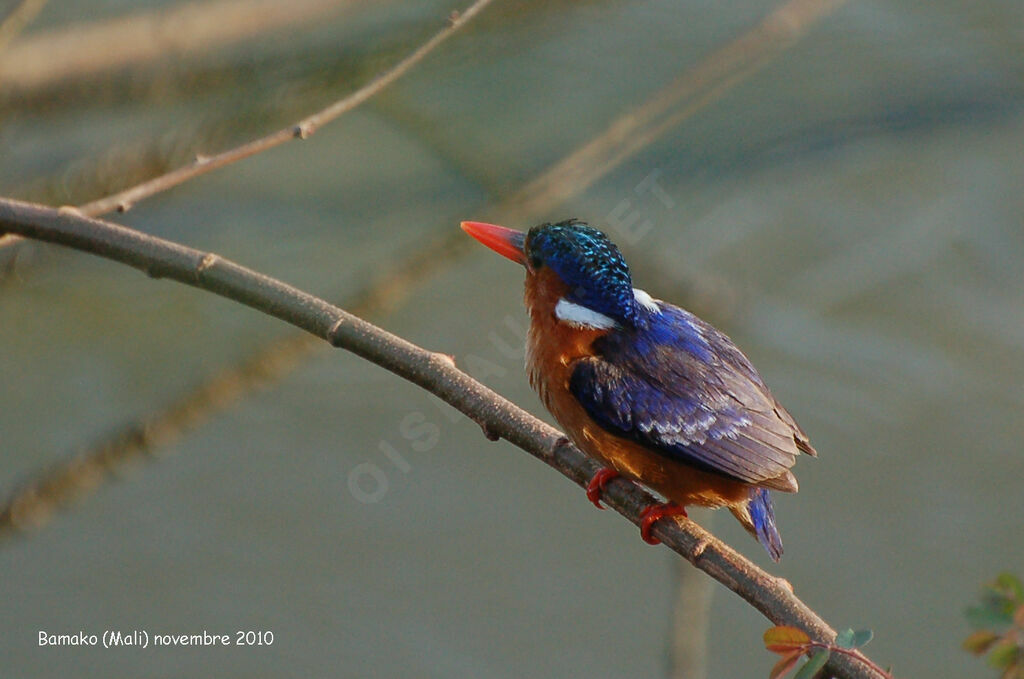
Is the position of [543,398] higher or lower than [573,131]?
higher

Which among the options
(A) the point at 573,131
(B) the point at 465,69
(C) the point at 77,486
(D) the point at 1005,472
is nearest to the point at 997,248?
(D) the point at 1005,472

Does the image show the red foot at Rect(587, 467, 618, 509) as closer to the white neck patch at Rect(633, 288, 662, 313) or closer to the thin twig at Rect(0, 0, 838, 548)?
the white neck patch at Rect(633, 288, 662, 313)

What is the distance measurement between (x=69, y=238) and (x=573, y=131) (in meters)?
4.46

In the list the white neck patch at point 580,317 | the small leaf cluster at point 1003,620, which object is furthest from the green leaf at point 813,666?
the white neck patch at point 580,317

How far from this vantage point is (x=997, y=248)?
6387mm

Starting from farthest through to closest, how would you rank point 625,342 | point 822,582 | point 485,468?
point 485,468, point 822,582, point 625,342

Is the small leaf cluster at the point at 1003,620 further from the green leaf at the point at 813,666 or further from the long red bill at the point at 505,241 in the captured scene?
the long red bill at the point at 505,241

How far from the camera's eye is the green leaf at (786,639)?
6.52ft

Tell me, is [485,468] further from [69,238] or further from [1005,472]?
[69,238]

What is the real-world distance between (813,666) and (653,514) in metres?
0.77

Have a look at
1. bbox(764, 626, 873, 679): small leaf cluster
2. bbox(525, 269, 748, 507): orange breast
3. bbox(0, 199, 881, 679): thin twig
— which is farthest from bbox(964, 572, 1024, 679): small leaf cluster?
bbox(525, 269, 748, 507): orange breast

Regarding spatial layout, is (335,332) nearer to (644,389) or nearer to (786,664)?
(644,389)

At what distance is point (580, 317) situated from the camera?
2.90 m

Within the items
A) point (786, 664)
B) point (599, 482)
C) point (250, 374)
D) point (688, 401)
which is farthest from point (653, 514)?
point (250, 374)
